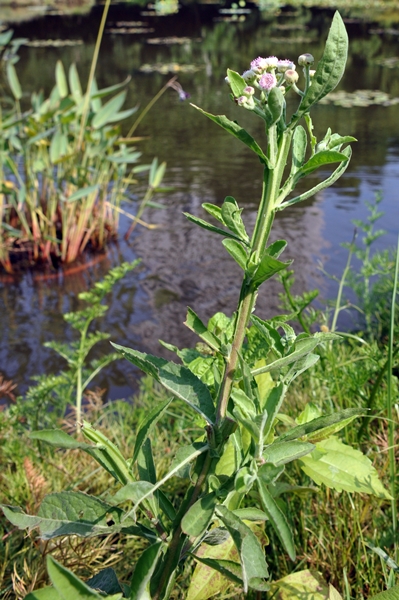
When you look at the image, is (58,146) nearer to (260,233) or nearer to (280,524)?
(260,233)

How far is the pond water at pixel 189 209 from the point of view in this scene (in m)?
3.39

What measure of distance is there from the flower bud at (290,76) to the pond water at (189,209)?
229cm

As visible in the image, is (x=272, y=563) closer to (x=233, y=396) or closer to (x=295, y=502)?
(x=295, y=502)

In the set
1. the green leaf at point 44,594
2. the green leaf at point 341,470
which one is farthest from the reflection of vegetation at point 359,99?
the green leaf at point 44,594

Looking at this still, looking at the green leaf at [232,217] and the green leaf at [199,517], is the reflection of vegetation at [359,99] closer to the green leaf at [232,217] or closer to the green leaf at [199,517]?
the green leaf at [232,217]

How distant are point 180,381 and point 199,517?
16cm

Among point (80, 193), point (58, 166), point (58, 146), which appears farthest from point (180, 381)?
point (58, 166)

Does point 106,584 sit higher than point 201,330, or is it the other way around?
point 201,330

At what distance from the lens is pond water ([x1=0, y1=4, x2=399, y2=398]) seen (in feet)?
11.1

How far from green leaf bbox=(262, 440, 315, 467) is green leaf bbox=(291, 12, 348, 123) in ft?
1.29

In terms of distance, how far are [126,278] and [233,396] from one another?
3309 mm

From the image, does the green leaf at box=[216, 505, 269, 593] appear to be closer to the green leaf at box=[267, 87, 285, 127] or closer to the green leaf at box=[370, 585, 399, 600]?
the green leaf at box=[370, 585, 399, 600]

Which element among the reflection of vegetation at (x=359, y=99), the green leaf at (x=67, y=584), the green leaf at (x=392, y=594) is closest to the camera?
the green leaf at (x=67, y=584)

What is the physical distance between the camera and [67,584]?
575 millimetres
